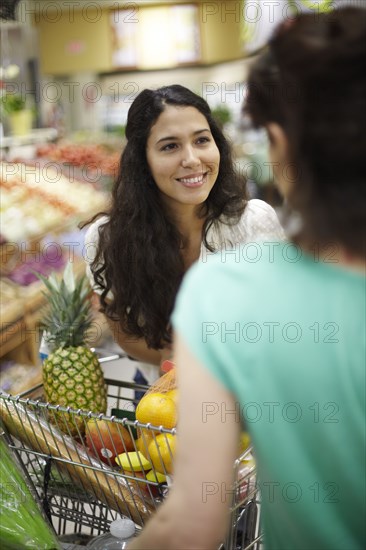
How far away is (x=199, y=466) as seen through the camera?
2.82 ft

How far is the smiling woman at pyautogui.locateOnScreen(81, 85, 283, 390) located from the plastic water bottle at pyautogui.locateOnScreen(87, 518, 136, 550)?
0.84 m

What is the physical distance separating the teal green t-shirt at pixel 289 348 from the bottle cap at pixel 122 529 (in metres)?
0.57

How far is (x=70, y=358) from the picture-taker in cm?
176

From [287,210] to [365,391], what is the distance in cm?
27

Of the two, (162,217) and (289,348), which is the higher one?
(289,348)

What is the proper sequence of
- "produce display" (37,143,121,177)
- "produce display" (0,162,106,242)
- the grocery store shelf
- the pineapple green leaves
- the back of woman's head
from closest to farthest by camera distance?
the back of woman's head < the pineapple green leaves < "produce display" (0,162,106,242) < the grocery store shelf < "produce display" (37,143,121,177)

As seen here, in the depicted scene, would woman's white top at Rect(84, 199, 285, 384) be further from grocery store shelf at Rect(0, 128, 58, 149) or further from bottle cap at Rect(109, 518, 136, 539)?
grocery store shelf at Rect(0, 128, 58, 149)

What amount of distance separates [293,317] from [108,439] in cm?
78

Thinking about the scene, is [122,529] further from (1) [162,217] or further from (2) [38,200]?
(2) [38,200]

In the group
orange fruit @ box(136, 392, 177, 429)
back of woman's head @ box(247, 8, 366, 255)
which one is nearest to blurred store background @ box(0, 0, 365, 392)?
orange fruit @ box(136, 392, 177, 429)

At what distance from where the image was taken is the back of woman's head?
795mm

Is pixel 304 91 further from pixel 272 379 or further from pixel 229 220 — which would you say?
pixel 229 220

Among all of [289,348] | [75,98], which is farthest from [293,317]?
[75,98]

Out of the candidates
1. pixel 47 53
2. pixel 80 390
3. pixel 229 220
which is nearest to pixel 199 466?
pixel 80 390
